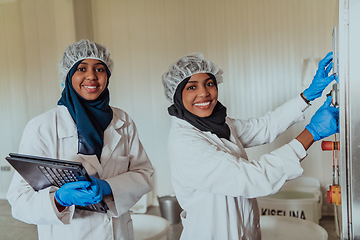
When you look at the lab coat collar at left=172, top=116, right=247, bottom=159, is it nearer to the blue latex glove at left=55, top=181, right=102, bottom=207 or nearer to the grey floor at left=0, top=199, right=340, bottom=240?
the blue latex glove at left=55, top=181, right=102, bottom=207

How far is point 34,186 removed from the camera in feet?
4.26

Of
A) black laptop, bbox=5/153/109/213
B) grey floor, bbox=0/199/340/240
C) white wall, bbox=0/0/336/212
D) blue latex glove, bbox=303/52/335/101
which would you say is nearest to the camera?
black laptop, bbox=5/153/109/213

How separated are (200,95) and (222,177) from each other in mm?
406

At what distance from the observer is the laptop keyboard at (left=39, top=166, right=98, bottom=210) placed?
46.7 inches

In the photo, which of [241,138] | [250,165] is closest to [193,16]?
[241,138]

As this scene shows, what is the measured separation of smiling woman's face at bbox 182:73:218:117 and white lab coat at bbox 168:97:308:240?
3.3 inches

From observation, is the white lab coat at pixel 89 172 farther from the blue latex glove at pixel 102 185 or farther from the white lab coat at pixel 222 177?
the white lab coat at pixel 222 177

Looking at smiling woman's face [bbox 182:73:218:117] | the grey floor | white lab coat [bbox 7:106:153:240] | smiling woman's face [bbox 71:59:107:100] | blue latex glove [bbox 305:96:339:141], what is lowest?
the grey floor

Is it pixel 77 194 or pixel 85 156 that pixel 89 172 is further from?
pixel 77 194

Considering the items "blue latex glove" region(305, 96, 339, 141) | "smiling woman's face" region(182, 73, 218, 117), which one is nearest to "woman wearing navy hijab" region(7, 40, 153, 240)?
"smiling woman's face" region(182, 73, 218, 117)

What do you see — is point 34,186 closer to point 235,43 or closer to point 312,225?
point 312,225

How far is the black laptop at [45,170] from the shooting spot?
1.12 m

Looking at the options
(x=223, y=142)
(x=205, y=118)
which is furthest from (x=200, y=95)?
(x=223, y=142)

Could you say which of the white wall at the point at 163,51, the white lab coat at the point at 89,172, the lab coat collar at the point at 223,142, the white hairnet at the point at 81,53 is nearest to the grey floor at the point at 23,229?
the white wall at the point at 163,51
